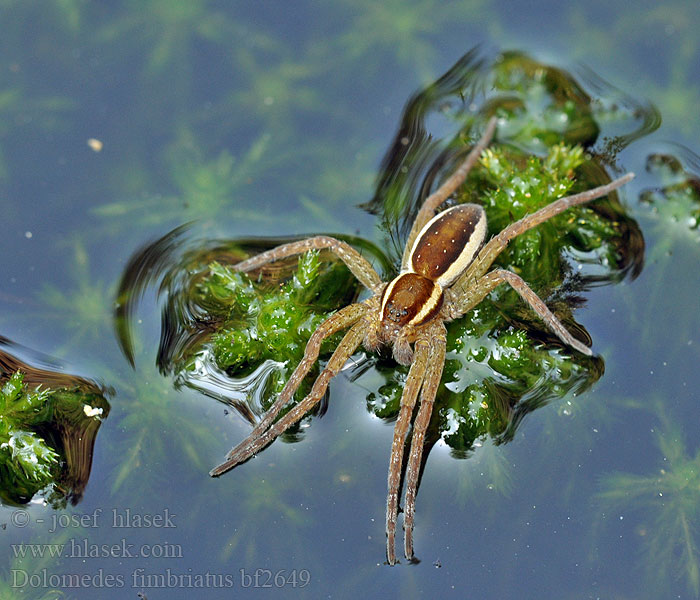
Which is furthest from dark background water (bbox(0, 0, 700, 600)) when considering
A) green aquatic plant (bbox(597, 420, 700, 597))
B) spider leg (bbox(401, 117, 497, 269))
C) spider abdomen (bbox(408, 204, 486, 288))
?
spider abdomen (bbox(408, 204, 486, 288))

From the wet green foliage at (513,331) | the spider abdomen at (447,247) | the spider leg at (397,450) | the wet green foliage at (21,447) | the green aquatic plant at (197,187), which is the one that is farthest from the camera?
the green aquatic plant at (197,187)

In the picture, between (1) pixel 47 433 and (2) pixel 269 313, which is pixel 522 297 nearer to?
(2) pixel 269 313

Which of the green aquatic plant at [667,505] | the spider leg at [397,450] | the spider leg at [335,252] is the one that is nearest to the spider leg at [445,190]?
the spider leg at [335,252]

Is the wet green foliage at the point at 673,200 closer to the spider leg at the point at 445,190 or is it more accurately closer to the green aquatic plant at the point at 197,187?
the spider leg at the point at 445,190

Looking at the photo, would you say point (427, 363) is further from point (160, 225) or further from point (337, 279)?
point (160, 225)

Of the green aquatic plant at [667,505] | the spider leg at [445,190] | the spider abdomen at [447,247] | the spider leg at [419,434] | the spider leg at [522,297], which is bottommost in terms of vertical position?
the green aquatic plant at [667,505]

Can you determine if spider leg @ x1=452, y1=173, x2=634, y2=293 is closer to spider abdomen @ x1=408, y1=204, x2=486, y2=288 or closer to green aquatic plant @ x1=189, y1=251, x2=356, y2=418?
spider abdomen @ x1=408, y1=204, x2=486, y2=288
